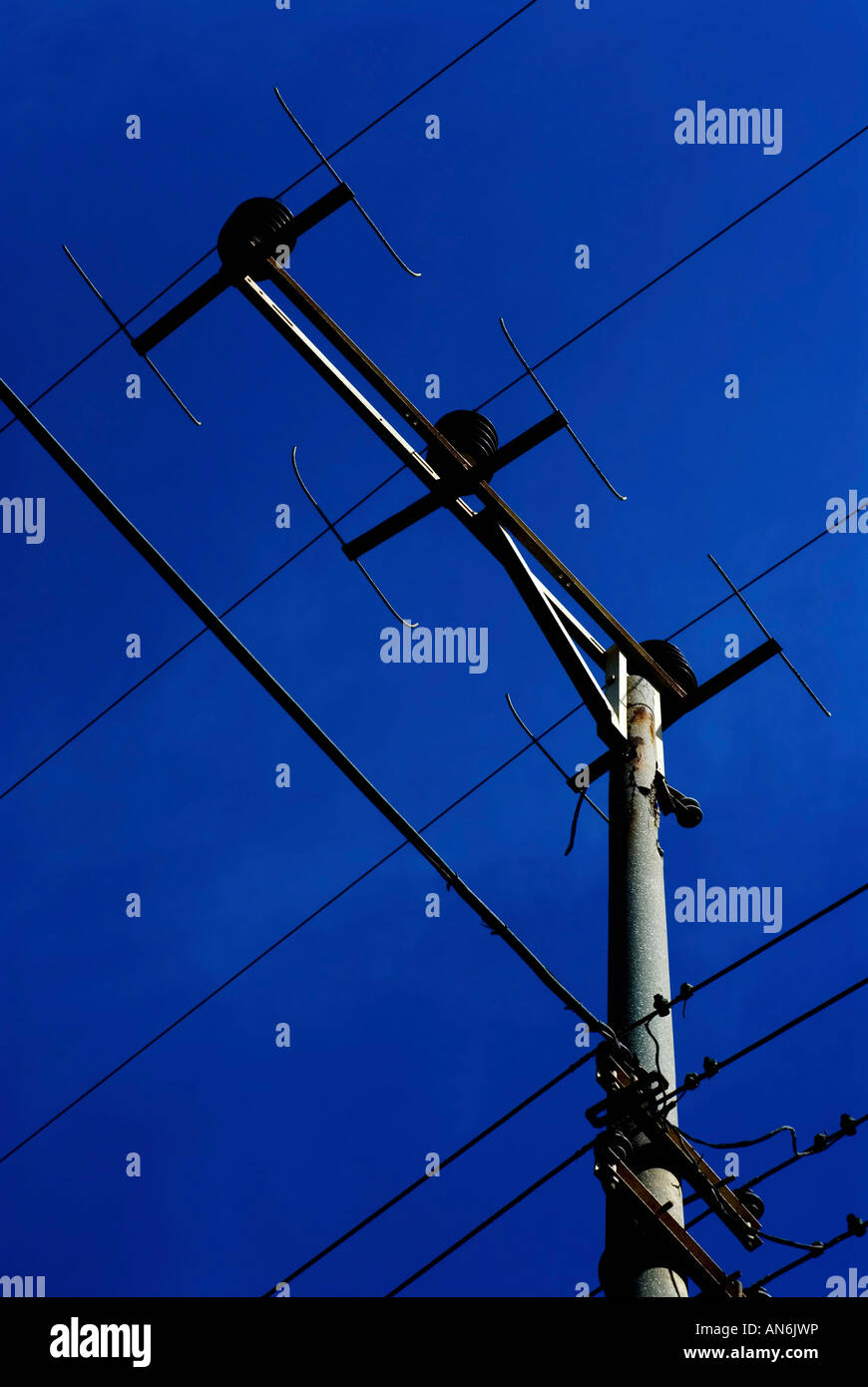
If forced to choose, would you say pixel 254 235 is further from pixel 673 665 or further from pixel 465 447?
pixel 673 665

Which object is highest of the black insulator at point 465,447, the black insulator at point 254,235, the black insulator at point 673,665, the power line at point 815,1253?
the black insulator at point 254,235

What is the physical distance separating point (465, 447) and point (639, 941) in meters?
3.33

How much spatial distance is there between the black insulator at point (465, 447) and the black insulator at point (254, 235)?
1.47 meters

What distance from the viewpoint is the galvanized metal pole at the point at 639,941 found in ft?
25.1

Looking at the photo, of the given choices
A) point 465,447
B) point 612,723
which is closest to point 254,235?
point 465,447

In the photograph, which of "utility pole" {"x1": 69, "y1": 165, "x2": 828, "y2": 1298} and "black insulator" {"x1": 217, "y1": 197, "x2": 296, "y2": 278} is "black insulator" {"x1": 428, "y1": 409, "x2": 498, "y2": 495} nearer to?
"utility pole" {"x1": 69, "y1": 165, "x2": 828, "y2": 1298}

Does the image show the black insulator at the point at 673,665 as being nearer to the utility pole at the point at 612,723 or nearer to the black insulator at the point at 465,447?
the utility pole at the point at 612,723

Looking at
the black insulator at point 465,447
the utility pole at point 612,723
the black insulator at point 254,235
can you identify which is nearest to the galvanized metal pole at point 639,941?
the utility pole at point 612,723

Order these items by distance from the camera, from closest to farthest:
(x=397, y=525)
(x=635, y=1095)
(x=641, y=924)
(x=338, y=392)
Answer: (x=635, y=1095), (x=641, y=924), (x=338, y=392), (x=397, y=525)

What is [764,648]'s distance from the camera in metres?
10.9
